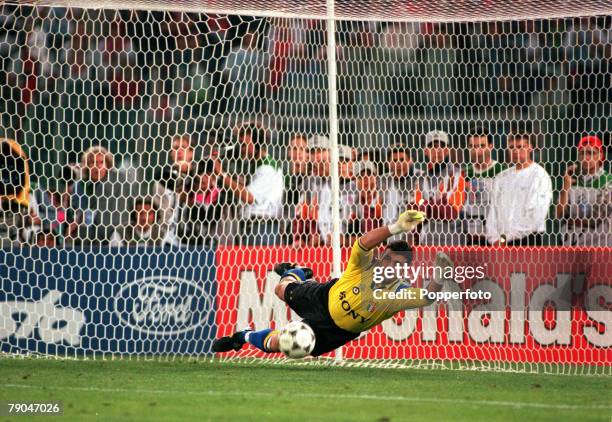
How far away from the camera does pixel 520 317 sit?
11453 millimetres

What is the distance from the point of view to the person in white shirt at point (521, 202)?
1195 centimetres

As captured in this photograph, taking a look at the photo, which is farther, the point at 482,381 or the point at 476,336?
the point at 476,336

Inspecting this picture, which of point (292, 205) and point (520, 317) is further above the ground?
point (292, 205)

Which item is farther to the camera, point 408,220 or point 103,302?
point 103,302

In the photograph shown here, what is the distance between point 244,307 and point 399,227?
2.89 metres

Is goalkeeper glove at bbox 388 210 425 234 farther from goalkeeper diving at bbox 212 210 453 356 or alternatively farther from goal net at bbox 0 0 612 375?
goal net at bbox 0 0 612 375

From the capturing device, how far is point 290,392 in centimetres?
823

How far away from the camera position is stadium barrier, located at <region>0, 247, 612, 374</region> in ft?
37.0

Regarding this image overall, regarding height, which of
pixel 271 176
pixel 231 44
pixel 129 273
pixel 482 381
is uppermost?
pixel 231 44

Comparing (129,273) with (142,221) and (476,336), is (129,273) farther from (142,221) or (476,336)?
(476,336)

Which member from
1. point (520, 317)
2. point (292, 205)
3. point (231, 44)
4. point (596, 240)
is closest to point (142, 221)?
point (292, 205)

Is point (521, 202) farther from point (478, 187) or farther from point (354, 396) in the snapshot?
point (354, 396)

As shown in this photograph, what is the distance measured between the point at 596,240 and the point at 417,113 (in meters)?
2.69

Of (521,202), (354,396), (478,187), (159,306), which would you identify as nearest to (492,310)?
(521,202)
